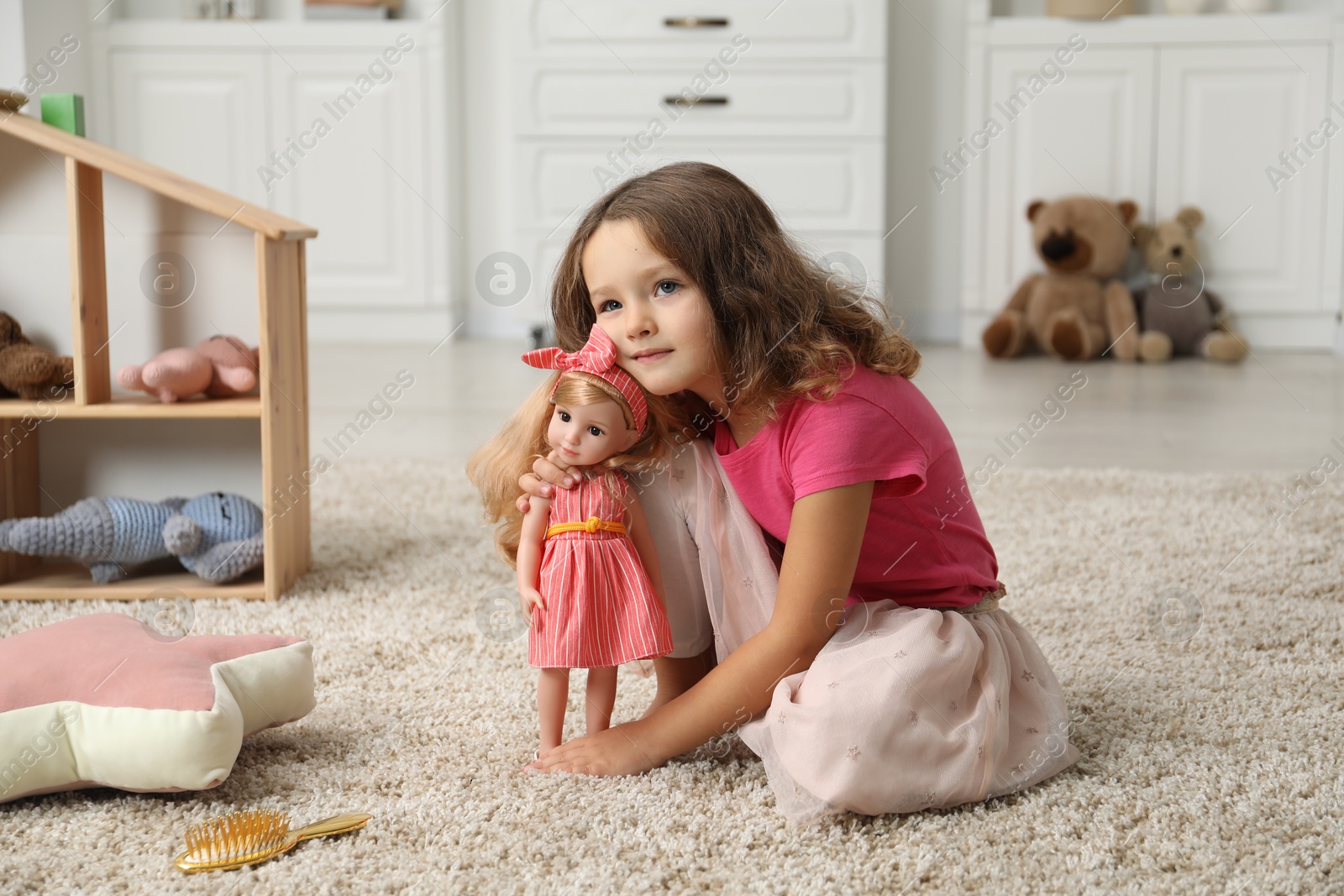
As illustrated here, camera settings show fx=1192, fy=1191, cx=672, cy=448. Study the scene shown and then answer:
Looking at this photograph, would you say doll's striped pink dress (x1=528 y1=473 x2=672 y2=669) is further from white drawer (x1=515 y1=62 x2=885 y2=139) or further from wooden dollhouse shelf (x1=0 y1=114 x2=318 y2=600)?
white drawer (x1=515 y1=62 x2=885 y2=139)

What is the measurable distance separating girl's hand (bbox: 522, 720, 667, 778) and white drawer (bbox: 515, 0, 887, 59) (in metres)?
2.74

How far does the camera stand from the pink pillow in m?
0.83

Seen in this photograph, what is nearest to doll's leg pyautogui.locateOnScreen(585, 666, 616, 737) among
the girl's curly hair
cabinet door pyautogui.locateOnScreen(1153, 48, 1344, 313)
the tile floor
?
the girl's curly hair

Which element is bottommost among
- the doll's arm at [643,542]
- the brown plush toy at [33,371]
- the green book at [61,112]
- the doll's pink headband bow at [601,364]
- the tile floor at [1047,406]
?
the tile floor at [1047,406]

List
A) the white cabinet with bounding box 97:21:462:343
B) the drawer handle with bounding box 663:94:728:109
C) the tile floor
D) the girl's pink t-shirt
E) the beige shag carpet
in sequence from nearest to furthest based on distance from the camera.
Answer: the beige shag carpet < the girl's pink t-shirt < the tile floor < the drawer handle with bounding box 663:94:728:109 < the white cabinet with bounding box 97:21:462:343

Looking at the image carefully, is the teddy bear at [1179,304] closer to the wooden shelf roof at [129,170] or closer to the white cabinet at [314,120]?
the white cabinet at [314,120]

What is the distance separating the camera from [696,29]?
3.32 m

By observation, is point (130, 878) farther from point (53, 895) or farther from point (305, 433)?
point (305, 433)

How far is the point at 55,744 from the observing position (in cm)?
83

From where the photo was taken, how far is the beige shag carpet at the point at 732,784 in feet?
2.44

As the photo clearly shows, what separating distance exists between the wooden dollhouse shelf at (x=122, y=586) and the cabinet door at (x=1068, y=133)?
2.61 m

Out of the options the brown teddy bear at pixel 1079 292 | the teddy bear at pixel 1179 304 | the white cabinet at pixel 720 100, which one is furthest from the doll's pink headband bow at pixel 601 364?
the teddy bear at pixel 1179 304

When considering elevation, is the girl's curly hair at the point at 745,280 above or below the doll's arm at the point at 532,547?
above

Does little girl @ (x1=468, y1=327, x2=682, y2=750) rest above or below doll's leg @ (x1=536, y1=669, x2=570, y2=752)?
above
